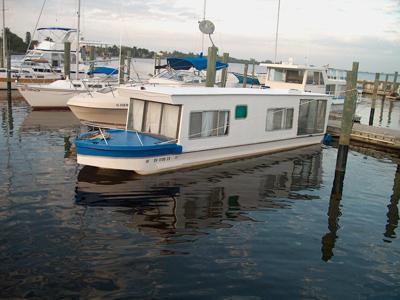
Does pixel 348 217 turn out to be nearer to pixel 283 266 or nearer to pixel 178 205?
pixel 283 266

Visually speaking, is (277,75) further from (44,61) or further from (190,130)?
(44,61)

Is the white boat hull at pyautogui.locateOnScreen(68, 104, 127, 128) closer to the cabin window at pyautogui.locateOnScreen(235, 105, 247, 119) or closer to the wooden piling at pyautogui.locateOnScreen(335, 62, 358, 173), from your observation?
the cabin window at pyautogui.locateOnScreen(235, 105, 247, 119)

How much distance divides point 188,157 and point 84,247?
7144 mm

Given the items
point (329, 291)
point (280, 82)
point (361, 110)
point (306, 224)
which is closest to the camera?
point (329, 291)

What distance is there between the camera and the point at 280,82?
2834cm

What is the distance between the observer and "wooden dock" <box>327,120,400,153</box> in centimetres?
2114

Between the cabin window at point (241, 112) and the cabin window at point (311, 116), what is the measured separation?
4249 millimetres

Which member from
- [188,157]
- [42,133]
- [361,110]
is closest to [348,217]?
[188,157]

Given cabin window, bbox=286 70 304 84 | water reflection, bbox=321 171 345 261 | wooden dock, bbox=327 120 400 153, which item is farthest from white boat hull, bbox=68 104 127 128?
water reflection, bbox=321 171 345 261

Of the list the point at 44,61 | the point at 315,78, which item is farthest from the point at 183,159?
the point at 44,61

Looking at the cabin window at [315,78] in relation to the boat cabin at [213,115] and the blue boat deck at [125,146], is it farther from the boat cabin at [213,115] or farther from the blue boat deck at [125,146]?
the blue boat deck at [125,146]

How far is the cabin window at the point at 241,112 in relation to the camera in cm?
1662

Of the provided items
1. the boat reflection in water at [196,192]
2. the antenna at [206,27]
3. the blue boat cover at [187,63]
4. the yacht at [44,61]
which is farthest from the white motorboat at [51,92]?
the boat reflection in water at [196,192]

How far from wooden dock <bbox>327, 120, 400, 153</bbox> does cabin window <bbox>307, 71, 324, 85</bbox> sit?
489cm
